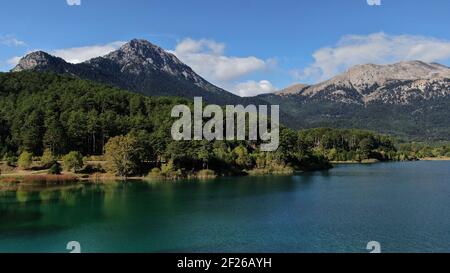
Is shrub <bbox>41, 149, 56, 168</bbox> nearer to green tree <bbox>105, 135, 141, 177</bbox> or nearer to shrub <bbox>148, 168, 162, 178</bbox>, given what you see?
green tree <bbox>105, 135, 141, 177</bbox>

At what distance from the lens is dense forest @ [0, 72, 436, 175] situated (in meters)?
87.9

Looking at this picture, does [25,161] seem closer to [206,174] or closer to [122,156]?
[122,156]

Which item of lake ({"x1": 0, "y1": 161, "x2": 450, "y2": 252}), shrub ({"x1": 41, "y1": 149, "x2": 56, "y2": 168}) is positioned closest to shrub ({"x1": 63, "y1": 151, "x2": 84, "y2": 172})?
shrub ({"x1": 41, "y1": 149, "x2": 56, "y2": 168})

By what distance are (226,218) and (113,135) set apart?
211 feet

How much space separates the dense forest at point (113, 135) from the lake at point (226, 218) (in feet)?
49.0

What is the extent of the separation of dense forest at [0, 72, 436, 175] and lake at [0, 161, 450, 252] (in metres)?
14.9

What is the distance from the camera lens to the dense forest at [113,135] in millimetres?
87938

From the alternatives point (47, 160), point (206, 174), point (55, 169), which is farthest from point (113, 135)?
point (206, 174)

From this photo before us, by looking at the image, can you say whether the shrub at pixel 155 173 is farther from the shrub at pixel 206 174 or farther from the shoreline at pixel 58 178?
the shrub at pixel 206 174

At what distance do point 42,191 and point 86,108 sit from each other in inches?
2066

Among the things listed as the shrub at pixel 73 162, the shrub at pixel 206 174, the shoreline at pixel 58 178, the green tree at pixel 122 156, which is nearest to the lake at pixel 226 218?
the shoreline at pixel 58 178

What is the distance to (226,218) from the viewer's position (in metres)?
45.5

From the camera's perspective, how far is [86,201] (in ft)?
190

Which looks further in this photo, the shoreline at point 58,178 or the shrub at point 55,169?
the shrub at point 55,169
